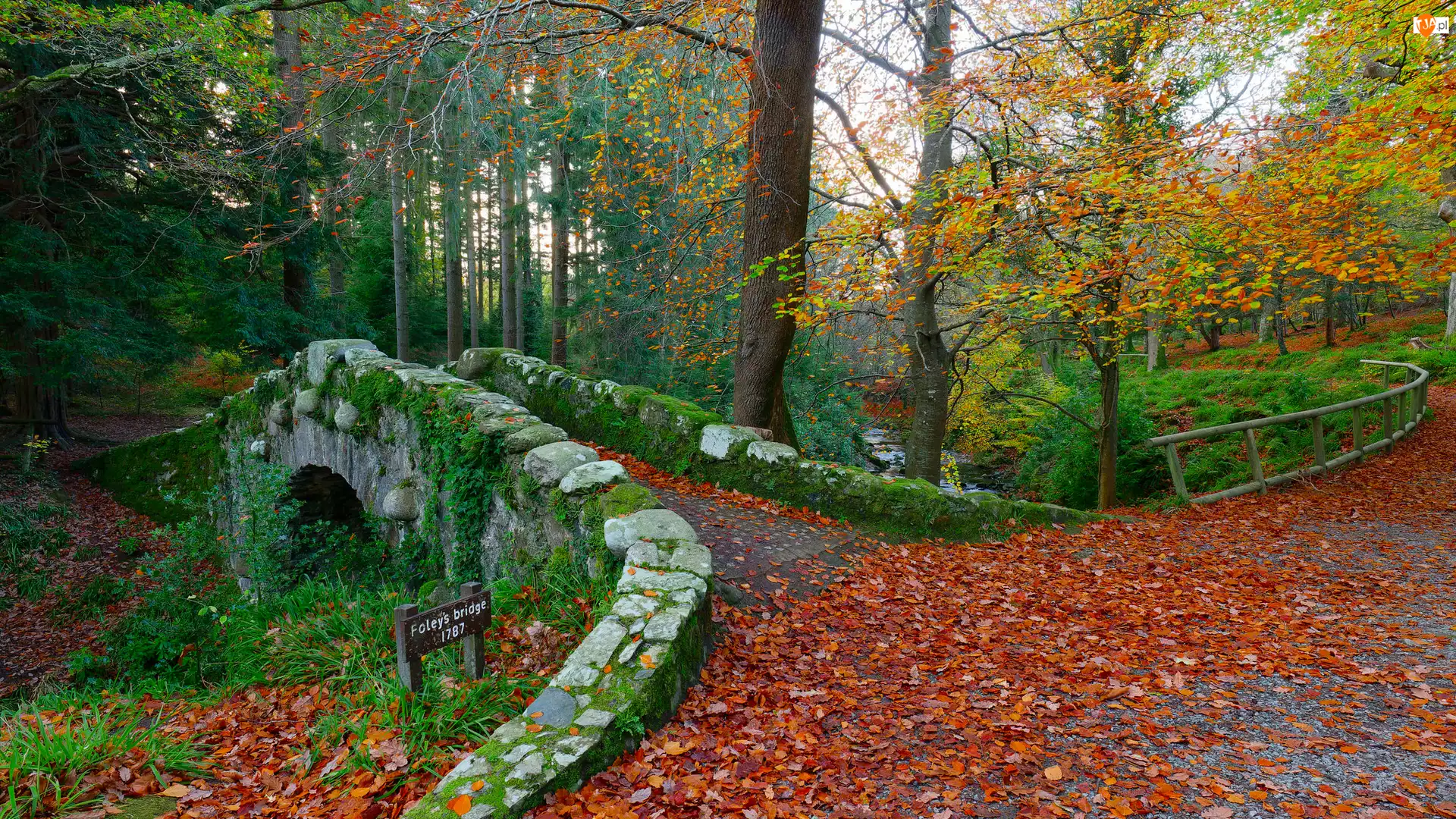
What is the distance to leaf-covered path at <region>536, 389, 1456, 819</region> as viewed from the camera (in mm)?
2391

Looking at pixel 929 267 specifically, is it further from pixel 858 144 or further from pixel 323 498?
pixel 323 498

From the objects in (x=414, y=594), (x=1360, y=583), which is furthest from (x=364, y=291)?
(x=1360, y=583)

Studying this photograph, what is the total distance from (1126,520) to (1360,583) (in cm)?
209

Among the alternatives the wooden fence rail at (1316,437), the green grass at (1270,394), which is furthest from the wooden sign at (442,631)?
the green grass at (1270,394)

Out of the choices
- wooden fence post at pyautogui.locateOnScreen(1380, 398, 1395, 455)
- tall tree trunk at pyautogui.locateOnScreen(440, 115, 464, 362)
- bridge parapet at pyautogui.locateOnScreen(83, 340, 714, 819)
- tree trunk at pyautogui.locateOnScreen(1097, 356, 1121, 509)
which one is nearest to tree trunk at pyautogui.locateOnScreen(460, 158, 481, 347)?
tall tree trunk at pyautogui.locateOnScreen(440, 115, 464, 362)

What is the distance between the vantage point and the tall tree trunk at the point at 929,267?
6980 millimetres

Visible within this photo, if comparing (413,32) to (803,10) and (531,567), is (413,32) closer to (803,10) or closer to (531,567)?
(803,10)

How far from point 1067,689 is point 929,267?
523 cm

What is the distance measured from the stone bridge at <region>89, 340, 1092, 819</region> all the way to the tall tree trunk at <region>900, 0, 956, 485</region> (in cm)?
238

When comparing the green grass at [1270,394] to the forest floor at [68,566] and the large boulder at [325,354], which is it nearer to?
the large boulder at [325,354]

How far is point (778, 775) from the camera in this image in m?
2.57

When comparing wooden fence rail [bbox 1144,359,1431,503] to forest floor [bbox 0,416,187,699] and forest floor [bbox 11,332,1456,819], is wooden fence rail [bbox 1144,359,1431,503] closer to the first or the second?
forest floor [bbox 11,332,1456,819]

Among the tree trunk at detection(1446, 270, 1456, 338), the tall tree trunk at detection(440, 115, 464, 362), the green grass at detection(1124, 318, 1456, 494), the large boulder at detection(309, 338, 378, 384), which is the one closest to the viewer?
the large boulder at detection(309, 338, 378, 384)

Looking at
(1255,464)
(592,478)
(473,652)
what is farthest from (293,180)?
(1255,464)
